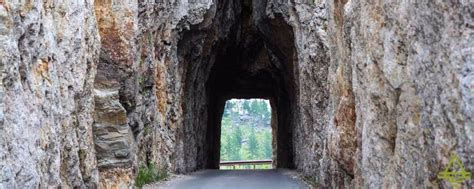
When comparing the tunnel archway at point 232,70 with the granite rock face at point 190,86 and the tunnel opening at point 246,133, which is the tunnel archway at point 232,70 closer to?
the granite rock face at point 190,86

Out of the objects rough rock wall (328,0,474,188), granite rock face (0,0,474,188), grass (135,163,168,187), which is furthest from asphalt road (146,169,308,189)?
rough rock wall (328,0,474,188)

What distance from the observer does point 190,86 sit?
2169 cm

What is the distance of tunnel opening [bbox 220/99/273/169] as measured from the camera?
84.4m

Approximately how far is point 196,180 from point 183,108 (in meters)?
4.73

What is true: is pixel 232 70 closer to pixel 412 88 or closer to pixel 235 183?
pixel 235 183

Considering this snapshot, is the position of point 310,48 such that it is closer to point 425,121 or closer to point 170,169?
point 170,169

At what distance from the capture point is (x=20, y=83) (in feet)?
19.3

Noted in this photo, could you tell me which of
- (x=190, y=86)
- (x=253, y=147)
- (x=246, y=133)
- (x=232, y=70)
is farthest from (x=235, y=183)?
(x=246, y=133)

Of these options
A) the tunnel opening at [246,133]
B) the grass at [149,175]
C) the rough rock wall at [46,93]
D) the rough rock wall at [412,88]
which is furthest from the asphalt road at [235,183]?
the tunnel opening at [246,133]

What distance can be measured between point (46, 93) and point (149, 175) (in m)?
7.95

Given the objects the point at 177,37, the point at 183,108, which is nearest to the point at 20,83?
the point at 177,37

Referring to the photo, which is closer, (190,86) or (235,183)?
(235,183)

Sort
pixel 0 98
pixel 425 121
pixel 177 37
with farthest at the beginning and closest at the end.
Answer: pixel 177 37
pixel 0 98
pixel 425 121

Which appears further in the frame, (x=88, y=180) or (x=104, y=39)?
(x=104, y=39)
